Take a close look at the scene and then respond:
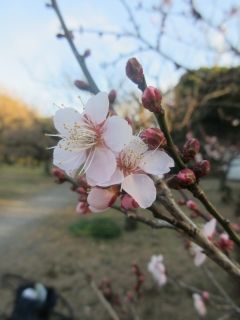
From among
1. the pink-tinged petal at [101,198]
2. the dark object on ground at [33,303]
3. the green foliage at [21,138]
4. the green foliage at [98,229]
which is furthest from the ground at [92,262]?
the green foliage at [21,138]

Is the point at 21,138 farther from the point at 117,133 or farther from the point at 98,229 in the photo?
the point at 117,133

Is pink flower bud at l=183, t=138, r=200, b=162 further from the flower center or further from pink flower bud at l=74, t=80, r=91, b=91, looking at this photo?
pink flower bud at l=74, t=80, r=91, b=91

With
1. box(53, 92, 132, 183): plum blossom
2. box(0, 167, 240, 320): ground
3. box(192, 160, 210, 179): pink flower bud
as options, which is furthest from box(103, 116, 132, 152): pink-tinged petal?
box(0, 167, 240, 320): ground

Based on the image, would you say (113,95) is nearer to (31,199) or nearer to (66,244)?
(66,244)

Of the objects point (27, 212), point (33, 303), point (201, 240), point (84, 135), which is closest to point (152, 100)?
point (84, 135)

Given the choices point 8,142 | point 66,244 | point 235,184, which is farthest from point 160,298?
point 8,142

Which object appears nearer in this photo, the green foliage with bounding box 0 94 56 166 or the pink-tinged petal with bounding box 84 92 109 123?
the pink-tinged petal with bounding box 84 92 109 123

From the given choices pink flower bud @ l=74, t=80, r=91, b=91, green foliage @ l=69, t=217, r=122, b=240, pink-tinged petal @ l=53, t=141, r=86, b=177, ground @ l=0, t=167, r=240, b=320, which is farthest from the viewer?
green foliage @ l=69, t=217, r=122, b=240
